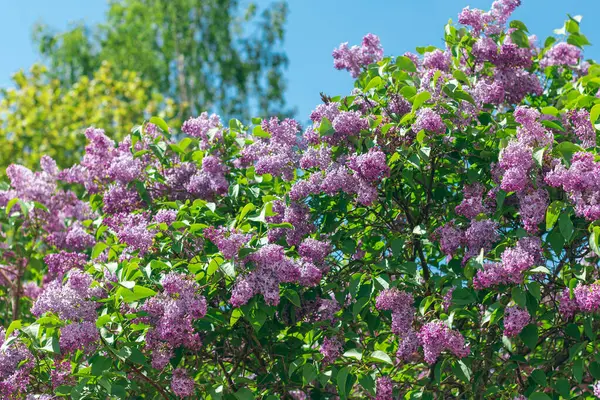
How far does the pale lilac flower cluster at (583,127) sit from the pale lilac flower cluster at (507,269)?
751mm

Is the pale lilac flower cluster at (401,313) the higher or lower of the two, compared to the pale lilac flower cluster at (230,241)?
lower

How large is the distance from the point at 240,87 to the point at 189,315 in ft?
58.1

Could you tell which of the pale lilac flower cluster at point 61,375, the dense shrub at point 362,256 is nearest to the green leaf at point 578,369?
the dense shrub at point 362,256

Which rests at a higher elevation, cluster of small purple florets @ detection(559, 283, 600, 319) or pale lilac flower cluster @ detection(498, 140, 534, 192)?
Result: pale lilac flower cluster @ detection(498, 140, 534, 192)

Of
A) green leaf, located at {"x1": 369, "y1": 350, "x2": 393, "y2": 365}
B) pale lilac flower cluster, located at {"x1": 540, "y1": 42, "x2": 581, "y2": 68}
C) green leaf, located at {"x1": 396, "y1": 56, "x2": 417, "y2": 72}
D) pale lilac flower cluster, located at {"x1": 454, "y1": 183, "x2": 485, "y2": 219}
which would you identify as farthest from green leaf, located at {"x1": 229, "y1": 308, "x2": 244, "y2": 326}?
pale lilac flower cluster, located at {"x1": 540, "y1": 42, "x2": 581, "y2": 68}

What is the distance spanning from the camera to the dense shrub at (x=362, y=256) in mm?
3531

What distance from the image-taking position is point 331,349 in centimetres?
369

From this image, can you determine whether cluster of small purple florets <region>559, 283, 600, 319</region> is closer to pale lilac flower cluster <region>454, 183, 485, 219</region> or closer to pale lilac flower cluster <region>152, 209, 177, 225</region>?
pale lilac flower cluster <region>454, 183, 485, 219</region>

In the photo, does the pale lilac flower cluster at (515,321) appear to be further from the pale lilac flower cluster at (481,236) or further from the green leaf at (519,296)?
the pale lilac flower cluster at (481,236)

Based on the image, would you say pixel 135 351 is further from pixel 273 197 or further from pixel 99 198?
pixel 99 198

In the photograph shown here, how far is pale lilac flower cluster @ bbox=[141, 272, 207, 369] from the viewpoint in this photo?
3.48 m

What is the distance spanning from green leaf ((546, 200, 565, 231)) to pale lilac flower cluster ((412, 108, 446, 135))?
669mm

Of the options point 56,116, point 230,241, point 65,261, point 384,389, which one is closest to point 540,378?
point 384,389

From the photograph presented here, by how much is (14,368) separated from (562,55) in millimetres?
3782
